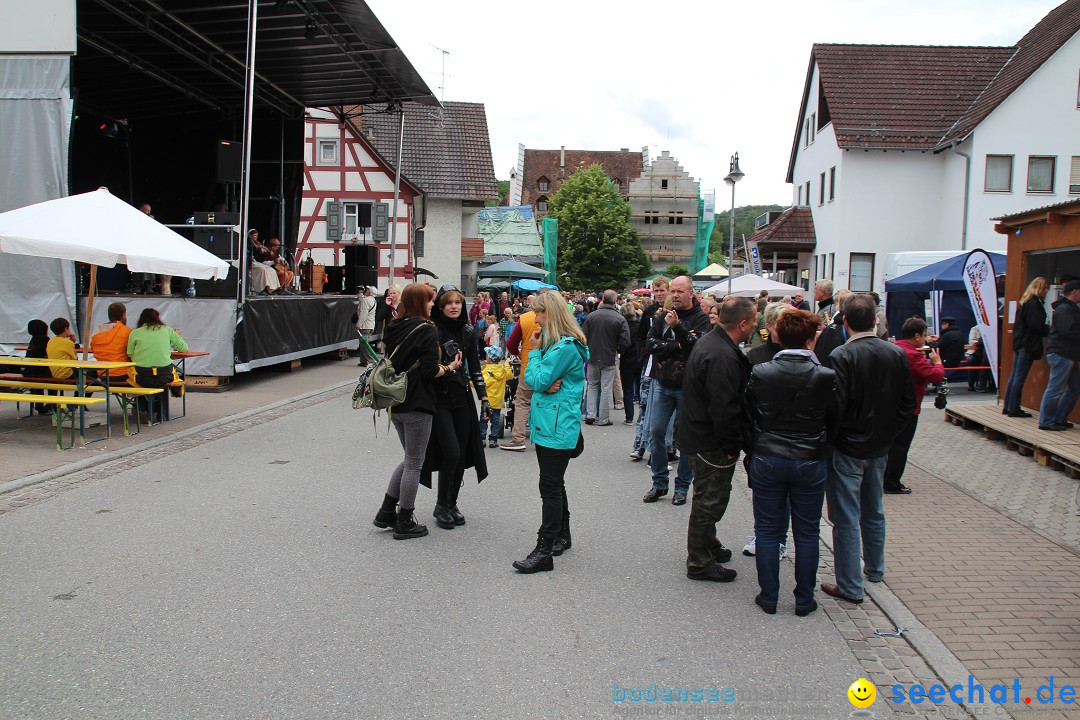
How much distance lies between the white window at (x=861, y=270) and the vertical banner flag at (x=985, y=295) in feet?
54.2

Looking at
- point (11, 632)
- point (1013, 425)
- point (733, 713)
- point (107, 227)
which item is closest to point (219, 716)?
point (11, 632)

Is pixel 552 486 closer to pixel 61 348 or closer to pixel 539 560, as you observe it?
pixel 539 560

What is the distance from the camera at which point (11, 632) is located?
421 centimetres

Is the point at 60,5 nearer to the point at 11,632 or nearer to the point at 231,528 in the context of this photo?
the point at 231,528

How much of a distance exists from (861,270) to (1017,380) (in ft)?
62.9

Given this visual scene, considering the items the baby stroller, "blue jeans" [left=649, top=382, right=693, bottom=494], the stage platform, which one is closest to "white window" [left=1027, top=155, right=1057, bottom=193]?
the stage platform

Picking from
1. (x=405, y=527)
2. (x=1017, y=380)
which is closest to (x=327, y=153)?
(x=1017, y=380)

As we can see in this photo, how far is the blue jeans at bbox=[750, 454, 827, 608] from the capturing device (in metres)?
4.56

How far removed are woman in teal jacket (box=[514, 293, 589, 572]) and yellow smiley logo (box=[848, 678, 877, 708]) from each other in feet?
6.75

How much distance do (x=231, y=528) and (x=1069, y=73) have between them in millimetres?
28998

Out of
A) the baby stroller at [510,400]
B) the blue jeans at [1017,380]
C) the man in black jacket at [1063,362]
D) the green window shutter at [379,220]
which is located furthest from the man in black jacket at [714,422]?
the green window shutter at [379,220]

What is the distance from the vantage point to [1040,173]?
2689 centimetres

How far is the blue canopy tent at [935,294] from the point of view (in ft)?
55.4

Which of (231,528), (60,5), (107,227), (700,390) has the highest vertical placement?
(60,5)
